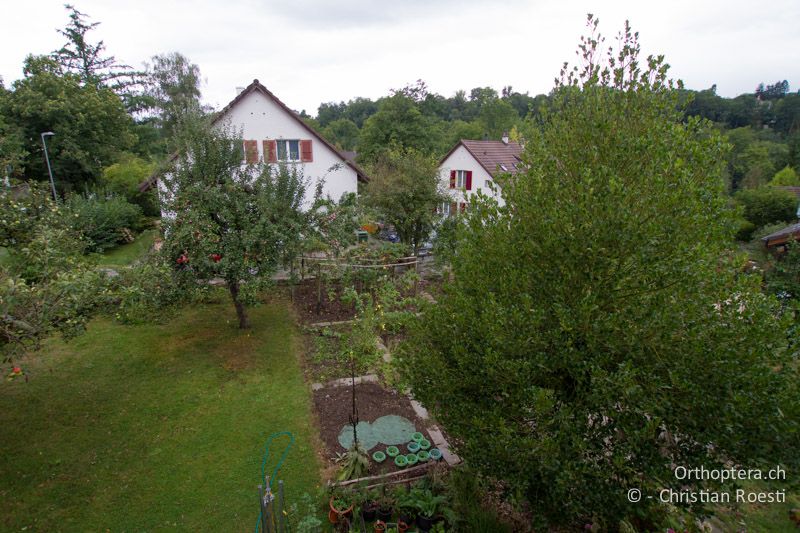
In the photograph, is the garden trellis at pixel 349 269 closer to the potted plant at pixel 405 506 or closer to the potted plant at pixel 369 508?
the potted plant at pixel 405 506

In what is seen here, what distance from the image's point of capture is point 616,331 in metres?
4.11

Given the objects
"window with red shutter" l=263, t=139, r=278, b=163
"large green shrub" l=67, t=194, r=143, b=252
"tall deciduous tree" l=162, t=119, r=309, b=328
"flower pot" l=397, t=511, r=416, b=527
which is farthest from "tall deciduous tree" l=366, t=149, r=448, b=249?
"flower pot" l=397, t=511, r=416, b=527

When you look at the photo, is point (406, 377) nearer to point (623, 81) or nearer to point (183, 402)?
point (623, 81)

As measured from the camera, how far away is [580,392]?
431 cm

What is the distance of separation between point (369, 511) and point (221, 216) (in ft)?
23.9

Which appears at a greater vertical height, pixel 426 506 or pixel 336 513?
pixel 426 506

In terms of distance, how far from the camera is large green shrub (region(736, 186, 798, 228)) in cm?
2681

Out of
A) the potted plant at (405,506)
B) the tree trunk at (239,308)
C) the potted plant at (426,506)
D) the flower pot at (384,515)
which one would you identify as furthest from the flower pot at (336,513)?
the tree trunk at (239,308)

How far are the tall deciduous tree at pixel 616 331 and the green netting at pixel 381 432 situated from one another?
3.20 m

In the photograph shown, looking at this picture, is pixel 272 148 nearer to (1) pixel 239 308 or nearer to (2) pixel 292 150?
(2) pixel 292 150

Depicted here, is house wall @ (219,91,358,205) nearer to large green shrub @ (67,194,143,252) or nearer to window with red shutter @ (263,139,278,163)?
window with red shutter @ (263,139,278,163)

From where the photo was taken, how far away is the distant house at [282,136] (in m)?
19.7

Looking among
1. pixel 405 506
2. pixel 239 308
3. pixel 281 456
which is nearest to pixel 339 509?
pixel 405 506

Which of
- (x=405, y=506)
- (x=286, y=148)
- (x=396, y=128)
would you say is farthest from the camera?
(x=396, y=128)
